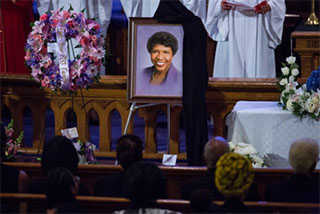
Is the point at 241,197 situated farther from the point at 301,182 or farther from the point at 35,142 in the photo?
the point at 35,142

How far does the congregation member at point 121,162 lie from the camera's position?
5270mm

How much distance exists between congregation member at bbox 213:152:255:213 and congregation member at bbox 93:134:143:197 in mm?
781

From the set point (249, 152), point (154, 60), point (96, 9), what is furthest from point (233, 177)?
point (96, 9)

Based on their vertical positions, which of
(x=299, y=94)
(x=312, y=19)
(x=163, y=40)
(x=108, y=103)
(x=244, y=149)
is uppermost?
(x=312, y=19)

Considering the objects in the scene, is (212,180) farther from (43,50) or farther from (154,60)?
(154,60)

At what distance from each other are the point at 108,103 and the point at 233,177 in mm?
3216

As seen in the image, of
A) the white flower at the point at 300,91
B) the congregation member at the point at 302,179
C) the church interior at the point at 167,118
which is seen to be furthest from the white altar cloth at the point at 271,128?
the congregation member at the point at 302,179

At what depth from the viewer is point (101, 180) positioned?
537 centimetres

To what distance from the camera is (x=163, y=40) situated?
7.37m

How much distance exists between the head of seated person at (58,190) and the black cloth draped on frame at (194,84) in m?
2.55

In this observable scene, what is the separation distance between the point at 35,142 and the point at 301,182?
341 cm

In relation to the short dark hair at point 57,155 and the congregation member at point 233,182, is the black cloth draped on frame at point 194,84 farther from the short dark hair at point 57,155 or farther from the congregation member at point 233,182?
the congregation member at point 233,182

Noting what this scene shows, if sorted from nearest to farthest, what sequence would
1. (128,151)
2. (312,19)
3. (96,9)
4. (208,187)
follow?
(208,187) < (128,151) < (312,19) < (96,9)

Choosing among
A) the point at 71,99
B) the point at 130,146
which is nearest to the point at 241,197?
the point at 130,146
